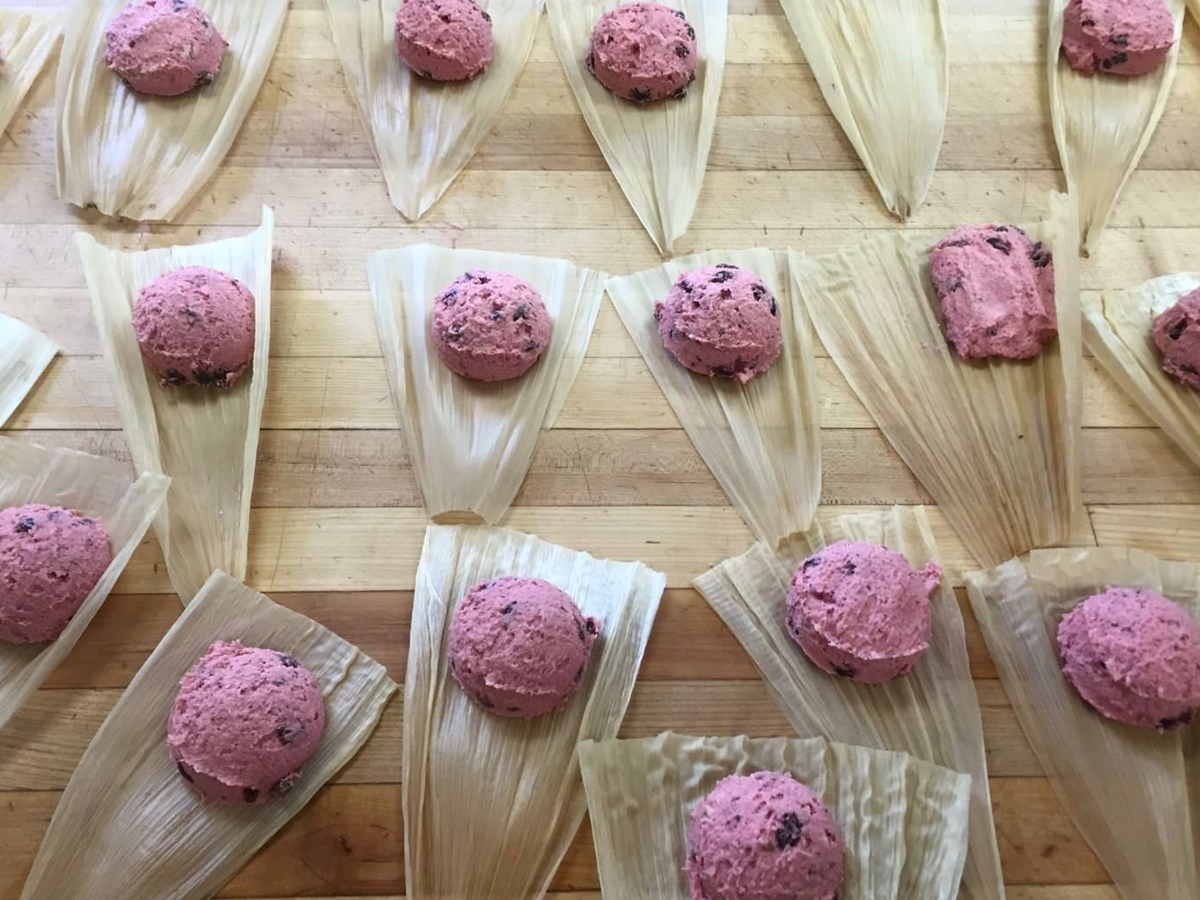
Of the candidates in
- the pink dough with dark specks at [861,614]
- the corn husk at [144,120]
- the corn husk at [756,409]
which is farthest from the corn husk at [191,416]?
the pink dough with dark specks at [861,614]

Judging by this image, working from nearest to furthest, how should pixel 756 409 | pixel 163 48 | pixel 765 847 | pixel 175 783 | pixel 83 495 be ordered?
pixel 765 847, pixel 175 783, pixel 83 495, pixel 756 409, pixel 163 48

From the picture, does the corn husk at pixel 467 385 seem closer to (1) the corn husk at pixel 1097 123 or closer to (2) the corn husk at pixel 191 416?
(2) the corn husk at pixel 191 416

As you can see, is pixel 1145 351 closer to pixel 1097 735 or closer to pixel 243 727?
pixel 1097 735

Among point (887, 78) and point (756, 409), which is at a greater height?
point (887, 78)

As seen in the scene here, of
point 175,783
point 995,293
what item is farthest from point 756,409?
point 175,783


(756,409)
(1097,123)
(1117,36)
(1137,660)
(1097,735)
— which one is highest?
(1117,36)

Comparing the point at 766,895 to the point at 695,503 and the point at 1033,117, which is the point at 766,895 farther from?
the point at 1033,117

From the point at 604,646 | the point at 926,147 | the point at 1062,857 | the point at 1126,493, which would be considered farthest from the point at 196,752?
the point at 926,147
